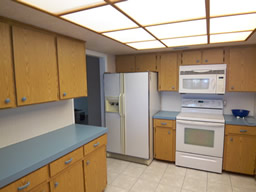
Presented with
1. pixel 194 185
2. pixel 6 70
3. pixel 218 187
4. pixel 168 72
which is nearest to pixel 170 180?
pixel 194 185

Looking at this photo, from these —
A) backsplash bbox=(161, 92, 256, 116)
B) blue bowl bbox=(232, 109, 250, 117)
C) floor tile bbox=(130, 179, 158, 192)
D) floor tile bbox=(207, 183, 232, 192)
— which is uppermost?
backsplash bbox=(161, 92, 256, 116)

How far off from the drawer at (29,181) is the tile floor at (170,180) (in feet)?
4.20

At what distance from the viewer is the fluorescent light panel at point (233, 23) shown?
155 centimetres

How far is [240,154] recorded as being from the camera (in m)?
2.74

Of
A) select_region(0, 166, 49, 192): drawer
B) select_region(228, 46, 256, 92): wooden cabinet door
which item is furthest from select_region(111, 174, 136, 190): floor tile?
select_region(228, 46, 256, 92): wooden cabinet door

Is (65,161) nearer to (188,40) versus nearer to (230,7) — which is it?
(230,7)

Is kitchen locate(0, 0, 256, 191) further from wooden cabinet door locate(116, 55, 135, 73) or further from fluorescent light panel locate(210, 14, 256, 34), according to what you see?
fluorescent light panel locate(210, 14, 256, 34)

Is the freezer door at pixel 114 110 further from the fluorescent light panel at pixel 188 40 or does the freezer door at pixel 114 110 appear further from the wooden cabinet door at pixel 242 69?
the wooden cabinet door at pixel 242 69

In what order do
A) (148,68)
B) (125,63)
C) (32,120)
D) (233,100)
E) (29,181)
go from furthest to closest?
(125,63), (148,68), (233,100), (32,120), (29,181)

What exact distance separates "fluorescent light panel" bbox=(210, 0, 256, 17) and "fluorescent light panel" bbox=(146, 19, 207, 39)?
20 centimetres

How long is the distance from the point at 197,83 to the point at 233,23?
1489mm

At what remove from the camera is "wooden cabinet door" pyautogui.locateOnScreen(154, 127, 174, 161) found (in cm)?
318

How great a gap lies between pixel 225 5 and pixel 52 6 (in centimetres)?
130

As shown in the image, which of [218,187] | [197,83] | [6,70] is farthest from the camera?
[197,83]
